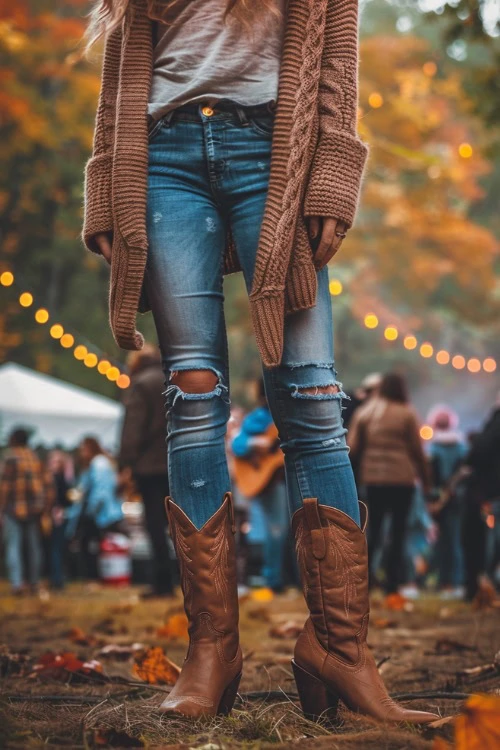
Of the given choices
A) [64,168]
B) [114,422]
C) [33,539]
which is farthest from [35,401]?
[64,168]

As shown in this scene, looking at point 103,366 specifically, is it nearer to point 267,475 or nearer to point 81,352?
point 81,352

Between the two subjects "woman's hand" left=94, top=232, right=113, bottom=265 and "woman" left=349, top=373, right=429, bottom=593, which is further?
"woman" left=349, top=373, right=429, bottom=593

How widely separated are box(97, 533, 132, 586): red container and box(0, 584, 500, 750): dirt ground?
6839 mm

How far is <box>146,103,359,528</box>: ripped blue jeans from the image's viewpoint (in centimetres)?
270

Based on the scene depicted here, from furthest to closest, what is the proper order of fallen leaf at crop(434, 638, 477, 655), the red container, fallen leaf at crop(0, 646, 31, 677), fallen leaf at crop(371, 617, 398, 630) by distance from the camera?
the red container, fallen leaf at crop(371, 617, 398, 630), fallen leaf at crop(434, 638, 477, 655), fallen leaf at crop(0, 646, 31, 677)

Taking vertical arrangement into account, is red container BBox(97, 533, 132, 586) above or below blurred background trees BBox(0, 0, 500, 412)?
below

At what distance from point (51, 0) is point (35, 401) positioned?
9755mm

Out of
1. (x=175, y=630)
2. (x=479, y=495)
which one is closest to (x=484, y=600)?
(x=479, y=495)

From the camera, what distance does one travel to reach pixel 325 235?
271cm

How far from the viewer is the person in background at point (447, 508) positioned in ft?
37.9

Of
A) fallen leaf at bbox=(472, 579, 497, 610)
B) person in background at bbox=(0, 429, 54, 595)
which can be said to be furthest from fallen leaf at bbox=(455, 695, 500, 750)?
person in background at bbox=(0, 429, 54, 595)

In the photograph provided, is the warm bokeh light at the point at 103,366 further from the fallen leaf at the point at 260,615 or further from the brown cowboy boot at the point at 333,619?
the brown cowboy boot at the point at 333,619

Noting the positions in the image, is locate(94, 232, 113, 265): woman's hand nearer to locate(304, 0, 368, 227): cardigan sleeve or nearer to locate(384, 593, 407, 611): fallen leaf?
locate(304, 0, 368, 227): cardigan sleeve

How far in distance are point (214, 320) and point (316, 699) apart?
3.04ft
